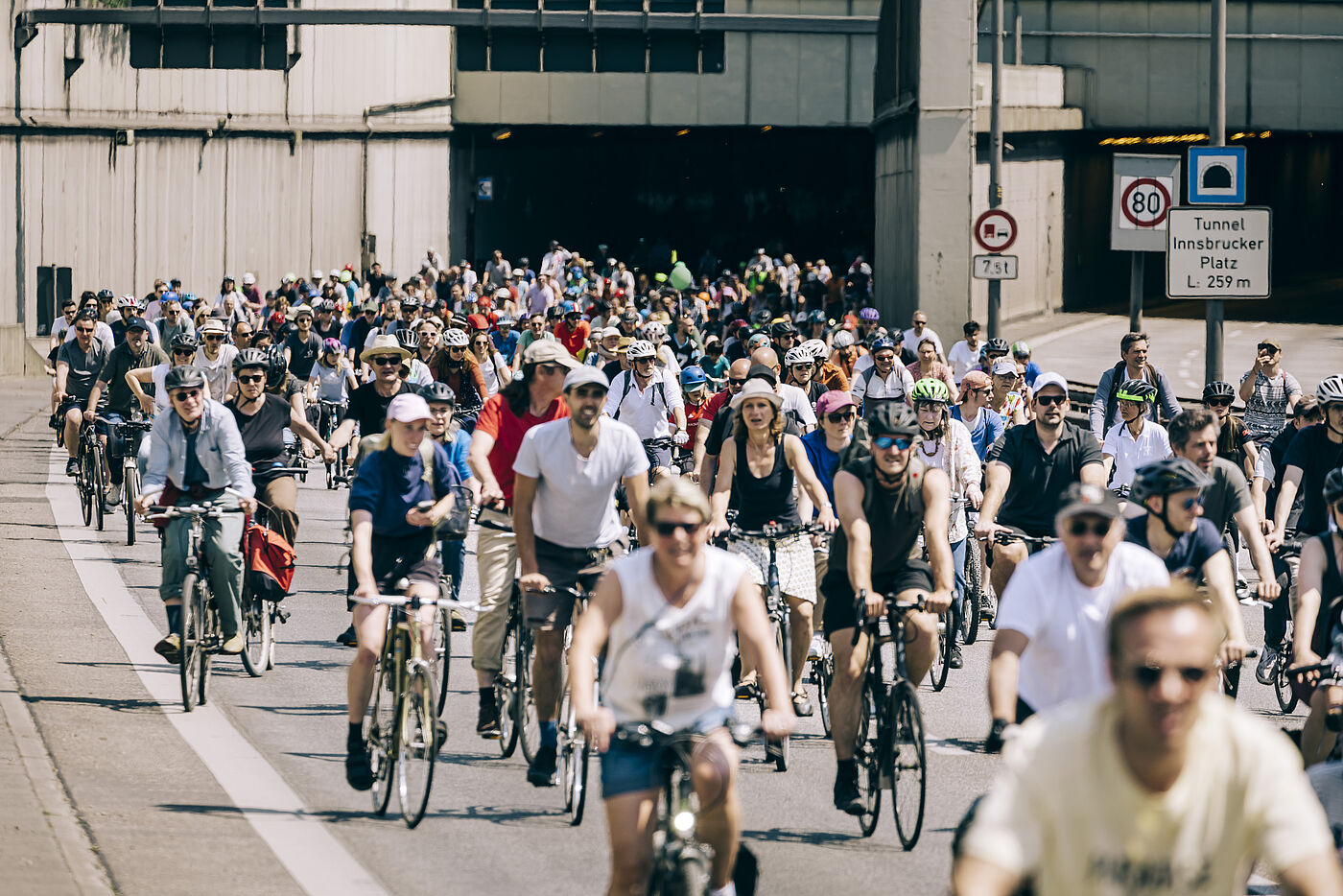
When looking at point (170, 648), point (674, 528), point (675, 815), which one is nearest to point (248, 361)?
point (170, 648)

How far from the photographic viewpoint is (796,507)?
1034 cm

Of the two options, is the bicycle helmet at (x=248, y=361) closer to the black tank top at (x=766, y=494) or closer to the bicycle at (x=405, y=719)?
the black tank top at (x=766, y=494)

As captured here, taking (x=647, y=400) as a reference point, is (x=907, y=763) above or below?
below

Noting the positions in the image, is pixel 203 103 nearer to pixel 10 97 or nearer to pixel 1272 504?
pixel 10 97

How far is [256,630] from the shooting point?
11.3 meters

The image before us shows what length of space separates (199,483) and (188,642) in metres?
0.96

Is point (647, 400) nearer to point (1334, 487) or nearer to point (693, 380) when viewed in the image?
point (693, 380)

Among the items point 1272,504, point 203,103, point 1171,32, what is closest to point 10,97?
point 203,103

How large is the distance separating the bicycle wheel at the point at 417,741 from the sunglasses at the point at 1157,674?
4766 mm

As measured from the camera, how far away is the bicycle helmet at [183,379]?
412 inches

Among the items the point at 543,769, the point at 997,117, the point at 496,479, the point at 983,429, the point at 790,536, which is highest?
the point at 997,117

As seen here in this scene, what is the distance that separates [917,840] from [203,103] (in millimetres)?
38215

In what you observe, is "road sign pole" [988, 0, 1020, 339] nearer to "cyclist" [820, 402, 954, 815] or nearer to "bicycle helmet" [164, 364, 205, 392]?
"bicycle helmet" [164, 364, 205, 392]

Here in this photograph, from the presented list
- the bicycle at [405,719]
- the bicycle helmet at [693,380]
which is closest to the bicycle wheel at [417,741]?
the bicycle at [405,719]
